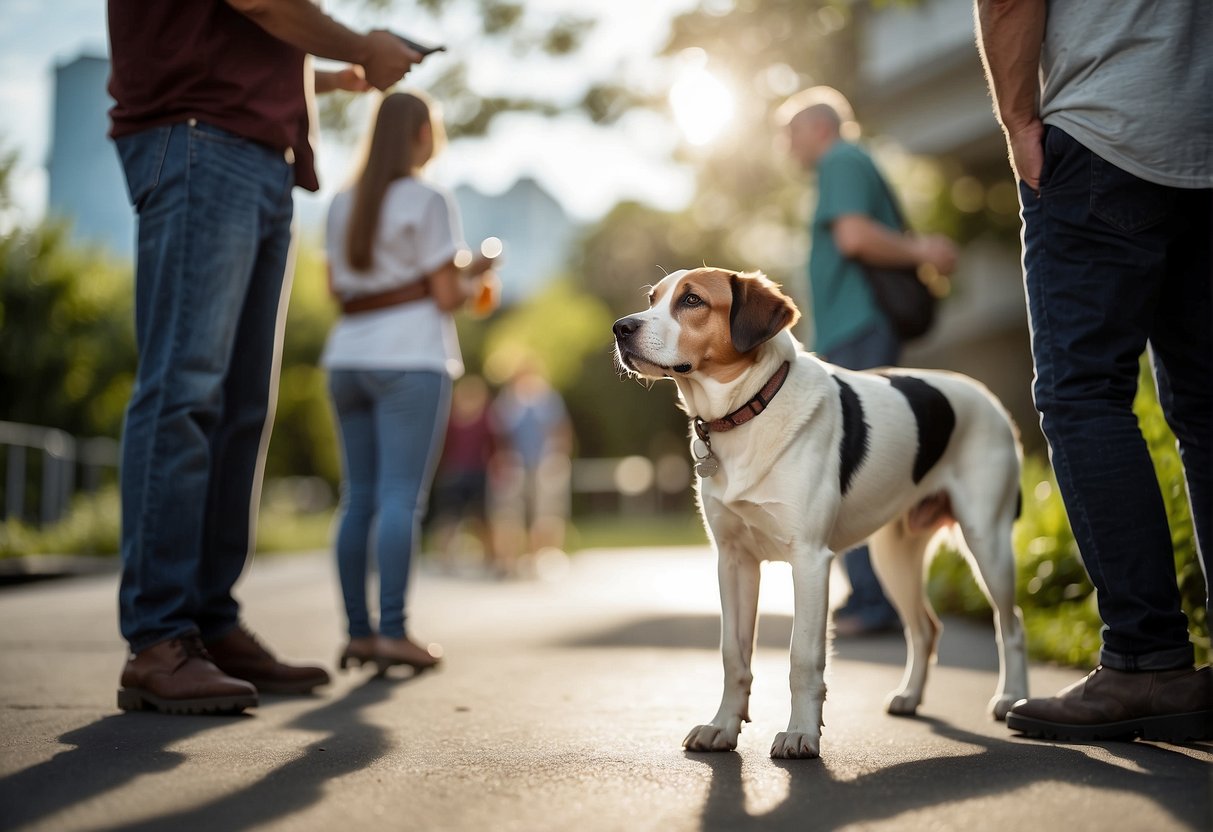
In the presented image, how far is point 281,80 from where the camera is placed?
4.13 meters

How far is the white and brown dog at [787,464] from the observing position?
3.45 metres

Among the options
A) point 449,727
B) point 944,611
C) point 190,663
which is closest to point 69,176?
point 190,663

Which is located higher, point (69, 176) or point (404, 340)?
point (69, 176)

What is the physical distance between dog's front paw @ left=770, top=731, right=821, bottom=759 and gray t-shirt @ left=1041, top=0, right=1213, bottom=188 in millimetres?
1663

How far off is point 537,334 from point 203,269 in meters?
35.1

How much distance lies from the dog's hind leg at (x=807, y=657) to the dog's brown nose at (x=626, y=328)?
794mm

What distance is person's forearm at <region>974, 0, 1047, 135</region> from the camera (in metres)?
3.42

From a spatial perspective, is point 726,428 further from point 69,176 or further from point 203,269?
point 69,176

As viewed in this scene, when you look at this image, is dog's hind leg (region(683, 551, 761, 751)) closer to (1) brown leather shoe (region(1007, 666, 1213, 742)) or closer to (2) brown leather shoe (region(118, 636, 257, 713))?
(1) brown leather shoe (region(1007, 666, 1213, 742))

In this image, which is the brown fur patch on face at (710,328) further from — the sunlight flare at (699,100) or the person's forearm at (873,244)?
the sunlight flare at (699,100)

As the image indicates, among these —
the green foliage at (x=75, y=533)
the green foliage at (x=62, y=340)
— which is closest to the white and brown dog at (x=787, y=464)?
the green foliage at (x=75, y=533)

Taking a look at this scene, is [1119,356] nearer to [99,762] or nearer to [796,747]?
[796,747]

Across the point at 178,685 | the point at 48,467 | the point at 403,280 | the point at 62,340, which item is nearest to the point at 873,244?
the point at 403,280

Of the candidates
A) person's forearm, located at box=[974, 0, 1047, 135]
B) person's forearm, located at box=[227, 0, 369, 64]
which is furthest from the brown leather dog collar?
person's forearm, located at box=[227, 0, 369, 64]
